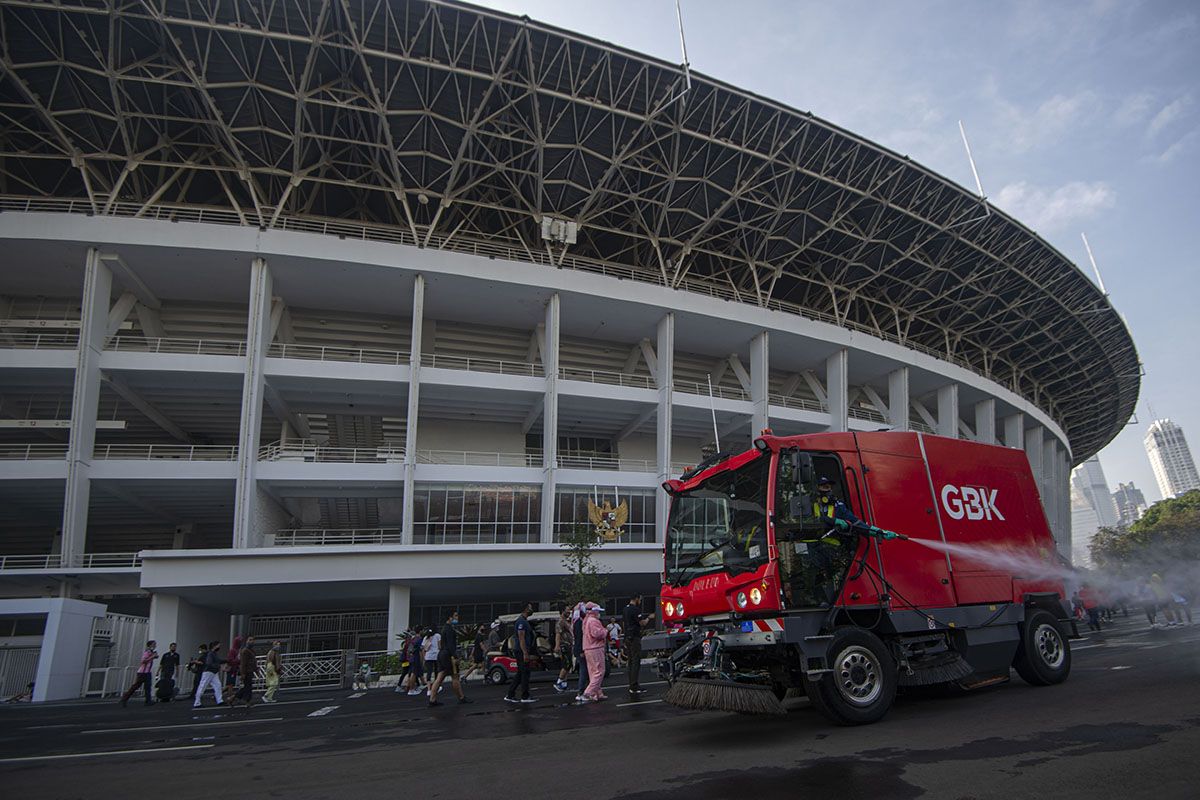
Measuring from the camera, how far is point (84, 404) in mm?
27094

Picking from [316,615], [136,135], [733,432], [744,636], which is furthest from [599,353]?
[744,636]

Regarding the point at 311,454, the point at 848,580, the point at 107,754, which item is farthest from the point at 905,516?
the point at 311,454

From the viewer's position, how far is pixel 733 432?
38406mm

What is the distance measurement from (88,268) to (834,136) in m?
32.3

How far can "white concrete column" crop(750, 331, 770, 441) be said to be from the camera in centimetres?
3562

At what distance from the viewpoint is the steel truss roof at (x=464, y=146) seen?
1032 inches

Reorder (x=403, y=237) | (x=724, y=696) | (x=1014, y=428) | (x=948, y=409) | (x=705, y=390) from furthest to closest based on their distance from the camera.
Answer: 1. (x=1014, y=428)
2. (x=948, y=409)
3. (x=705, y=390)
4. (x=403, y=237)
5. (x=724, y=696)

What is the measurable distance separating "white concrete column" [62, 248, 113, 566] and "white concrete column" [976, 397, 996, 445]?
50250 mm

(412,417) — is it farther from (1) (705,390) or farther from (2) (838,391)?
(2) (838,391)

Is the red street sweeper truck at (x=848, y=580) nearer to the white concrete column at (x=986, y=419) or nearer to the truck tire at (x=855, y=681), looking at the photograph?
the truck tire at (x=855, y=681)

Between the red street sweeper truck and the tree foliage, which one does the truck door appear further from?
the tree foliage

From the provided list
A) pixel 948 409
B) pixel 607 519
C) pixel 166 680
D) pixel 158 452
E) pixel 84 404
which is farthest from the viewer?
pixel 948 409

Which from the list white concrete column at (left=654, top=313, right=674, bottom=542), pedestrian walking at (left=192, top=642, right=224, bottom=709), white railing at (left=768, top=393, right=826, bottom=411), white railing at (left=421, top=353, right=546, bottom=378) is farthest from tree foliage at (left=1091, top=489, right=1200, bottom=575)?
white railing at (left=768, top=393, right=826, bottom=411)

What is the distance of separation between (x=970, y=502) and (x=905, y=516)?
150 centimetres
